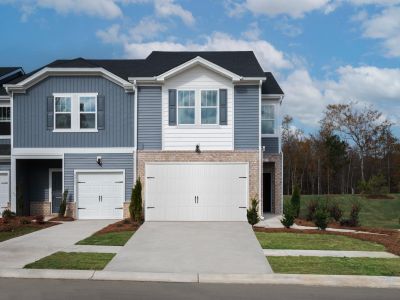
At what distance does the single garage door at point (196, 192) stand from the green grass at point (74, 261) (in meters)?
7.74

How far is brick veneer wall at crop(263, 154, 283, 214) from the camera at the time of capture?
2312 cm

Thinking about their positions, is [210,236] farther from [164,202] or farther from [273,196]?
[273,196]

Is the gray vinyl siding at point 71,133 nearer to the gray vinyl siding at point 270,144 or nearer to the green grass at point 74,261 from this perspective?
the gray vinyl siding at point 270,144

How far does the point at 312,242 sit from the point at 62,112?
1263 centimetres

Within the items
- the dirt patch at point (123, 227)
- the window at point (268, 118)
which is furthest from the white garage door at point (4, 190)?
the window at point (268, 118)

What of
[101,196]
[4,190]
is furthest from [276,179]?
[4,190]

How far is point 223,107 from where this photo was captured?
20.8 m

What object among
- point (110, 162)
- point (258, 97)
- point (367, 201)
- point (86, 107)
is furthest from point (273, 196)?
point (367, 201)

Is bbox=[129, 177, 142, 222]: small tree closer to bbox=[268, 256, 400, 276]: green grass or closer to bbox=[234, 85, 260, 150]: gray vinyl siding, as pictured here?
bbox=[234, 85, 260, 150]: gray vinyl siding

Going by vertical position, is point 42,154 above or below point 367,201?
above

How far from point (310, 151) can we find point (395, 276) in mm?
41335

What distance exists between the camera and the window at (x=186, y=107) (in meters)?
20.8

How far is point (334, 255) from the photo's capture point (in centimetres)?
1255

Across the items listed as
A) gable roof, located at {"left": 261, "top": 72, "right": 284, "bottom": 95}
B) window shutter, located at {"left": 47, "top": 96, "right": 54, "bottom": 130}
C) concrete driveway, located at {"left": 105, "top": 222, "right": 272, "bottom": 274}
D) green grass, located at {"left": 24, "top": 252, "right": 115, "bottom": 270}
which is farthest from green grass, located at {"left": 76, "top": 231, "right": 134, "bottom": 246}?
gable roof, located at {"left": 261, "top": 72, "right": 284, "bottom": 95}
